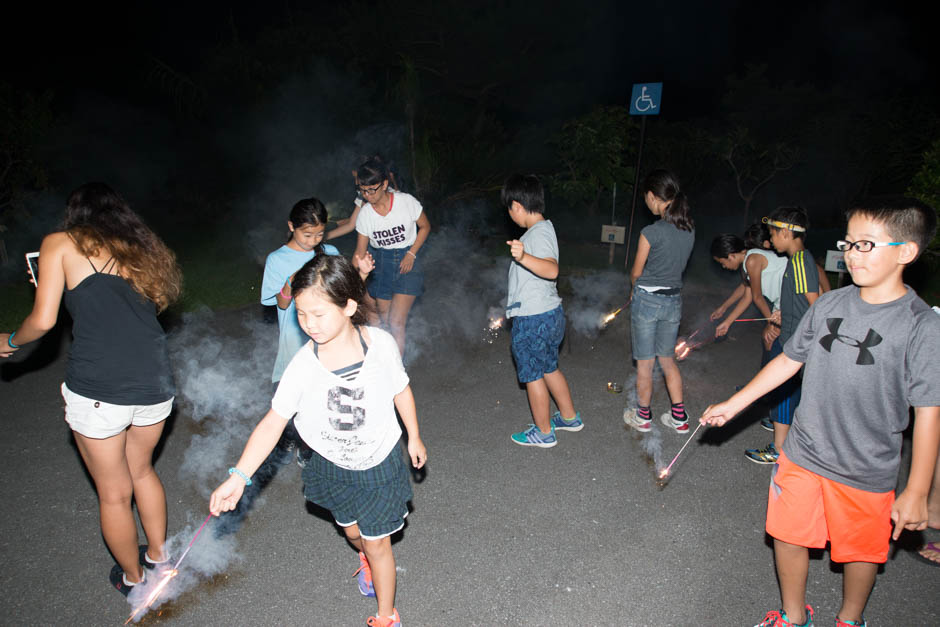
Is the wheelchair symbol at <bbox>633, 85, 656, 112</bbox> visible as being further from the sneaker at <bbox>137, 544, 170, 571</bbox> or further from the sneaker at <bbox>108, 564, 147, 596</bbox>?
the sneaker at <bbox>108, 564, 147, 596</bbox>

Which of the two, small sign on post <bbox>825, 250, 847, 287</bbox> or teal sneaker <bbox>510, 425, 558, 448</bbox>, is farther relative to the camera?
small sign on post <bbox>825, 250, 847, 287</bbox>

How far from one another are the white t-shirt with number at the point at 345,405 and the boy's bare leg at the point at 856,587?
6.63 feet

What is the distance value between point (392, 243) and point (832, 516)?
141 inches

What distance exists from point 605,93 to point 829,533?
30351 mm

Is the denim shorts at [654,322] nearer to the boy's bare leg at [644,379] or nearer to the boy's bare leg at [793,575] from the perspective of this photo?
the boy's bare leg at [644,379]

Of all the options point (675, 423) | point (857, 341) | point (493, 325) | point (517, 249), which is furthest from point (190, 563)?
point (493, 325)

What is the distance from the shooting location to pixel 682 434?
4.31 meters

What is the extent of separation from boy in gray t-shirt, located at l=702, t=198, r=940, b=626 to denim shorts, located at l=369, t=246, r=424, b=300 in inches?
121

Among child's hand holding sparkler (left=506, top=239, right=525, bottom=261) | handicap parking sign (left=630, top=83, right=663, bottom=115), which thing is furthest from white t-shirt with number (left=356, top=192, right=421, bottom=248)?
handicap parking sign (left=630, top=83, right=663, bottom=115)

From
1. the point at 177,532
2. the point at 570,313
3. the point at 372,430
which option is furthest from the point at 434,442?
the point at 570,313

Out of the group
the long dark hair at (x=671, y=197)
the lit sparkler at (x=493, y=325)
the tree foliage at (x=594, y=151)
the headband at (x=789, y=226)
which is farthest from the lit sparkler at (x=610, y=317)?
the tree foliage at (x=594, y=151)

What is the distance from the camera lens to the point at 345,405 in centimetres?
225

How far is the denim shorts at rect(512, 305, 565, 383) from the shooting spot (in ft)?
12.4

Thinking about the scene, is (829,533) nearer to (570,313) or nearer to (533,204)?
(533,204)
